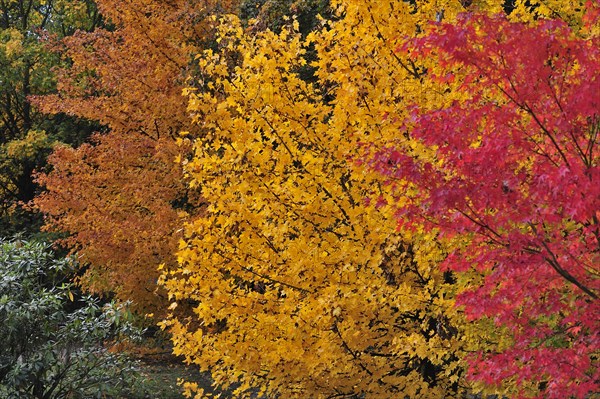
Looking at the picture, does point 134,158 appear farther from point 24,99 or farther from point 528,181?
point 24,99

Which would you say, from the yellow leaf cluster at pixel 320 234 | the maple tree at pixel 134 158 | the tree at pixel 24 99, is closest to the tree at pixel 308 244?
the yellow leaf cluster at pixel 320 234

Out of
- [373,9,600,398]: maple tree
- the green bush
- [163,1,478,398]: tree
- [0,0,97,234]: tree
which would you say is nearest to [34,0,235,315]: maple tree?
the green bush

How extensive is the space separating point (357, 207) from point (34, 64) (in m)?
18.5

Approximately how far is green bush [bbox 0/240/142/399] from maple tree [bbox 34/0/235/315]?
3734 mm

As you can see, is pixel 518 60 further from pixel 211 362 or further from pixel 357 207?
pixel 211 362

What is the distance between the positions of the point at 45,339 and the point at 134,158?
6.13 metres

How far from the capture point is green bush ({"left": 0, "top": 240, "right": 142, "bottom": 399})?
8406 millimetres

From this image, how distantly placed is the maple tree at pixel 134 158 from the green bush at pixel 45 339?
147 inches

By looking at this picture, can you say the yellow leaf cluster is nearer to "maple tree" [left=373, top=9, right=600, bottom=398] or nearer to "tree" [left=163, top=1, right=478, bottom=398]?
"tree" [left=163, top=1, right=478, bottom=398]

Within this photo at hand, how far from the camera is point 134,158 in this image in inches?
570

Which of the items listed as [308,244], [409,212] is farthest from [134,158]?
[409,212]

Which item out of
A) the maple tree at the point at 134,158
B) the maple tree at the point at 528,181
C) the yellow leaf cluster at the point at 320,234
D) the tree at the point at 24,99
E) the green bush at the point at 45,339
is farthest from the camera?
the tree at the point at 24,99

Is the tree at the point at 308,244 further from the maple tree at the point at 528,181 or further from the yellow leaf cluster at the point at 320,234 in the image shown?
the maple tree at the point at 528,181

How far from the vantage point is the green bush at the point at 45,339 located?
27.6 feet
